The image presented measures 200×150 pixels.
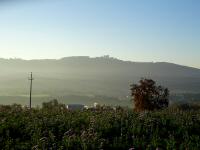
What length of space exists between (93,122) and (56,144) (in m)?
3.75

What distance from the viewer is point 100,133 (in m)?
18.9

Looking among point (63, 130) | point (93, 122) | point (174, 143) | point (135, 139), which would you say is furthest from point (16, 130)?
point (174, 143)

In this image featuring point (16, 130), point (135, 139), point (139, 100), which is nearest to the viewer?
point (135, 139)

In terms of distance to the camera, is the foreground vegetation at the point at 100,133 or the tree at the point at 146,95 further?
the tree at the point at 146,95

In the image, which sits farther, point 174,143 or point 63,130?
point 63,130

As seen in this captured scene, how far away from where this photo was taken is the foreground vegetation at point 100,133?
17.2 m

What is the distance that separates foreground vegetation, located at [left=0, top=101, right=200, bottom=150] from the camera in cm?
1723

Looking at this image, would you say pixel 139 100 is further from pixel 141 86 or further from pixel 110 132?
pixel 110 132

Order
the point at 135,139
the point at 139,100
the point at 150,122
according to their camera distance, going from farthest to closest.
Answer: the point at 139,100 < the point at 150,122 < the point at 135,139

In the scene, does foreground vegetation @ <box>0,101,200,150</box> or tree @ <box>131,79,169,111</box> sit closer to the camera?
foreground vegetation @ <box>0,101,200,150</box>

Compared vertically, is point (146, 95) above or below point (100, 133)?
below

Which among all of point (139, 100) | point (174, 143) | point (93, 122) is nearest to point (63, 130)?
point (93, 122)

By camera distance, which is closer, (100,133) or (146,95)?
(100,133)

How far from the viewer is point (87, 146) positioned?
1691 centimetres
